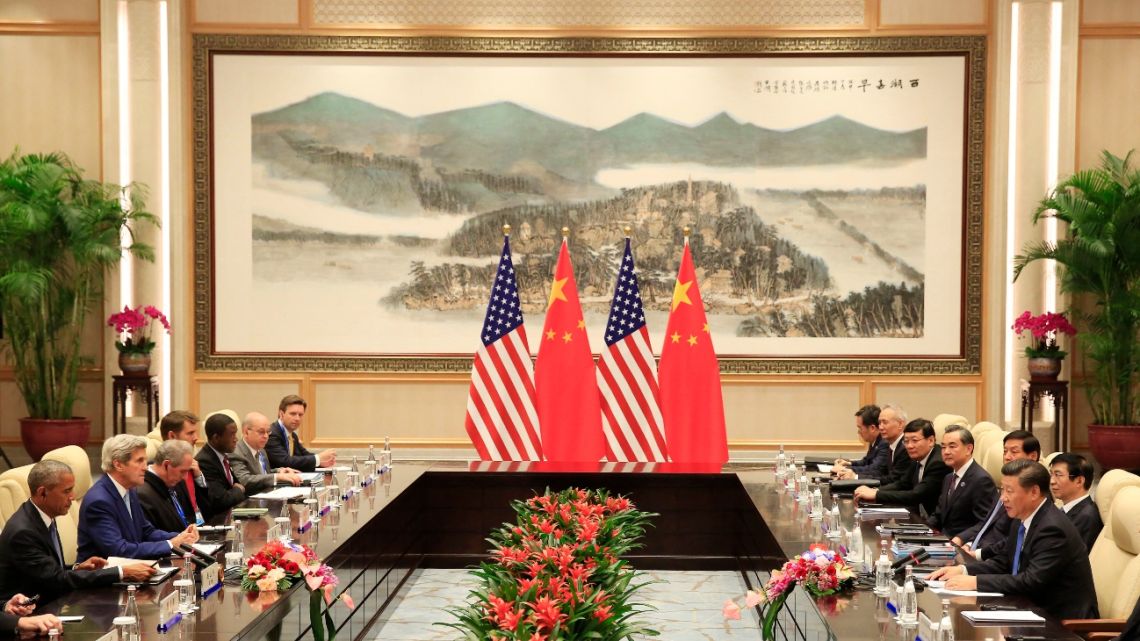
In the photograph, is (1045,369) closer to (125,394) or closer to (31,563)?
(125,394)

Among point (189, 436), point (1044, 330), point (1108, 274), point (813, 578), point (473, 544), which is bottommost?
point (473, 544)

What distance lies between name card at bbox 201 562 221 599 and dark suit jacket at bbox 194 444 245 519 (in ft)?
6.51

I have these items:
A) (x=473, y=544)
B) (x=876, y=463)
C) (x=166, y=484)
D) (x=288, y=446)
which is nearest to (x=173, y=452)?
(x=166, y=484)

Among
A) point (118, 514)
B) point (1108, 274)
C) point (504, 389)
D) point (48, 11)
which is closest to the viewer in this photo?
point (118, 514)

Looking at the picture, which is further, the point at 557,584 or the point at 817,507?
the point at 817,507

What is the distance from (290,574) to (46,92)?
8.09 m

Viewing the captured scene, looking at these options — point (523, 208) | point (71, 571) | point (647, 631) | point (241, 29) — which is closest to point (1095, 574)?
point (647, 631)

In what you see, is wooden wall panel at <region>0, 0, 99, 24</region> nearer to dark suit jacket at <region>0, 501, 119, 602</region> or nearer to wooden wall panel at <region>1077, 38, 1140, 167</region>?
dark suit jacket at <region>0, 501, 119, 602</region>

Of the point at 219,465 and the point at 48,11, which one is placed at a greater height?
the point at 48,11

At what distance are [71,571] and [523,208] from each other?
7.21 metres

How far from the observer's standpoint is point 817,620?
4.18 metres

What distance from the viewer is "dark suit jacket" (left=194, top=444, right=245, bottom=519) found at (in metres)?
6.37

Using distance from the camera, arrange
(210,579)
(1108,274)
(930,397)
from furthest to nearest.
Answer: (930,397) < (1108,274) < (210,579)

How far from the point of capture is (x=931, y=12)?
1094 centimetres
